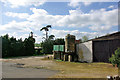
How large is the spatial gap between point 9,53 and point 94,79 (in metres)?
34.8

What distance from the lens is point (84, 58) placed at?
2209 cm

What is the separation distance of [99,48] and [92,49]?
136cm

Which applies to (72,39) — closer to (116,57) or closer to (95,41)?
(95,41)

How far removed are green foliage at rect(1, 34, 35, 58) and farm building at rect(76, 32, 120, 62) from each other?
2487 cm

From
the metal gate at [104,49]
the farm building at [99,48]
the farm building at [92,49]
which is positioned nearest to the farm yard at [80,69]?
the metal gate at [104,49]

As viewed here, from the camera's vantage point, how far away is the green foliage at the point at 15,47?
35562 millimetres

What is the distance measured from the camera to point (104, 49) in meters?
19.4

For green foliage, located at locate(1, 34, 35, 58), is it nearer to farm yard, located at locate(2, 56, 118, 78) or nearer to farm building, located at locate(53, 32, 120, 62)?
farm building, located at locate(53, 32, 120, 62)

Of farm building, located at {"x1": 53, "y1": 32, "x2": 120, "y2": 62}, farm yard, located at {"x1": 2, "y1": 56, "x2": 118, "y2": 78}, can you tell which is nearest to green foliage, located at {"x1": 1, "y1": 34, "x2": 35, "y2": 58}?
farm building, located at {"x1": 53, "y1": 32, "x2": 120, "y2": 62}

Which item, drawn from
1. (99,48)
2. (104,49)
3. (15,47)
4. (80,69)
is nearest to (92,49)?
(99,48)

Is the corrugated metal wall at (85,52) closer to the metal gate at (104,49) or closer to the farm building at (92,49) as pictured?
the farm building at (92,49)

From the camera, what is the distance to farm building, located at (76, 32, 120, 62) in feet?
59.7

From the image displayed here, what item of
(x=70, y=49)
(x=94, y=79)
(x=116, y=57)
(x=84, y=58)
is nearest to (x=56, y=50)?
(x=70, y=49)

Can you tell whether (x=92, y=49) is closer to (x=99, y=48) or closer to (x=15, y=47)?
(x=99, y=48)
